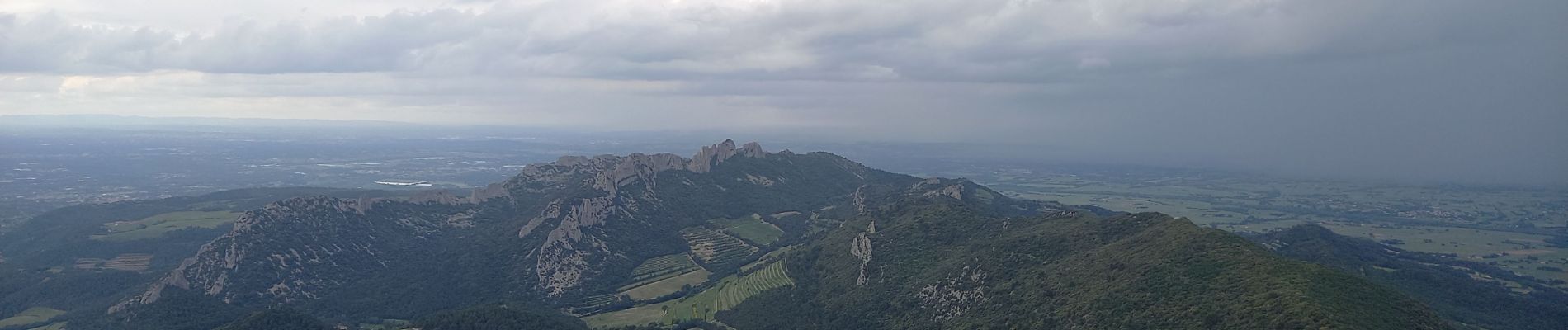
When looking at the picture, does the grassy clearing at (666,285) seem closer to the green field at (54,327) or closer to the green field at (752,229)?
the green field at (752,229)

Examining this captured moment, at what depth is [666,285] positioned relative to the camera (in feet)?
366

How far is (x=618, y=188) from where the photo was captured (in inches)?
5664

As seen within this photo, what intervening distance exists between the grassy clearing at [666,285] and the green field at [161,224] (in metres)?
99.8

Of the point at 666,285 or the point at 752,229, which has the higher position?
the point at 752,229

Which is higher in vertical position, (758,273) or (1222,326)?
(1222,326)

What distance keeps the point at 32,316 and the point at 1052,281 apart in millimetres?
120882

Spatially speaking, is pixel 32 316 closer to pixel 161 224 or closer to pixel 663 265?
pixel 161 224

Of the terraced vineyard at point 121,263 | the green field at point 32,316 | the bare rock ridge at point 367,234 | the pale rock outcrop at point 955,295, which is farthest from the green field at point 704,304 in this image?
the terraced vineyard at point 121,263

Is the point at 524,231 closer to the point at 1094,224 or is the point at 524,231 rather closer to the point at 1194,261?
the point at 1094,224

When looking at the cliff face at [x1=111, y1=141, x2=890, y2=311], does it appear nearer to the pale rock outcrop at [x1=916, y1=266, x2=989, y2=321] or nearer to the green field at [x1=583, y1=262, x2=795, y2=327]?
the green field at [x1=583, y1=262, x2=795, y2=327]

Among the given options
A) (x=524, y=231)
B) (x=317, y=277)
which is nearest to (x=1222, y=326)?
(x=524, y=231)

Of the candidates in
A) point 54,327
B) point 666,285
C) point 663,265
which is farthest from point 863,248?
point 54,327

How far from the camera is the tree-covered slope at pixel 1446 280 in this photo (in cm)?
9031

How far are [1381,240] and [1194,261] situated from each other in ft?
374
